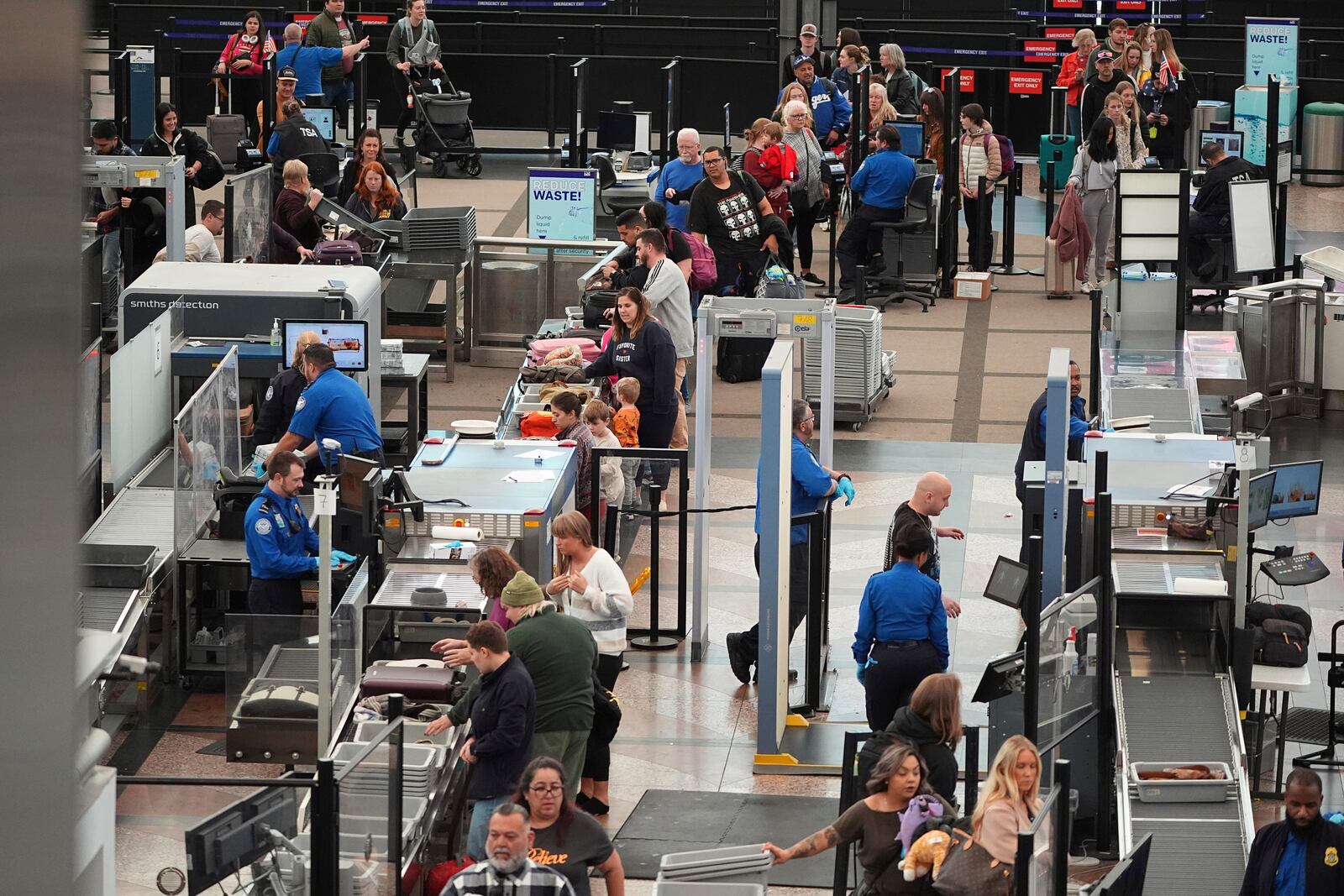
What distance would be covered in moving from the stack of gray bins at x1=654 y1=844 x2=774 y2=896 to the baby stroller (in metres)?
20.5

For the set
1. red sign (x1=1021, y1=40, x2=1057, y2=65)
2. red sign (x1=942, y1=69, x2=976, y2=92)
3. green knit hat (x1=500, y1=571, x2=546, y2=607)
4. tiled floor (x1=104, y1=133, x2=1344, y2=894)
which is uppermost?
red sign (x1=1021, y1=40, x2=1057, y2=65)

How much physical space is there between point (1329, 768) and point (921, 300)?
11364mm

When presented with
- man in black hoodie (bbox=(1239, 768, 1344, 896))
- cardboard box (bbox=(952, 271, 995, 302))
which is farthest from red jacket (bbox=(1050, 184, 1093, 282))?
man in black hoodie (bbox=(1239, 768, 1344, 896))

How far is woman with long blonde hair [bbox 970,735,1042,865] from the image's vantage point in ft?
23.1

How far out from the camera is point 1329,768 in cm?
992

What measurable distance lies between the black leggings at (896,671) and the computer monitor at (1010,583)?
0.93 metres

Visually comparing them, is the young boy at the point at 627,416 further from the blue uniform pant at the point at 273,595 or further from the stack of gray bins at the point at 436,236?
the stack of gray bins at the point at 436,236

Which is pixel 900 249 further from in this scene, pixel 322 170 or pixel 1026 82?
pixel 1026 82

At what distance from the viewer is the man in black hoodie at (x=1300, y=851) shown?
7.60m

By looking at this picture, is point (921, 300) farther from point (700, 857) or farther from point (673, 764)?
point (700, 857)

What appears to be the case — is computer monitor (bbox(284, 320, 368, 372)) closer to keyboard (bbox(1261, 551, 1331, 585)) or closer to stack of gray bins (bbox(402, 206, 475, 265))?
stack of gray bins (bbox(402, 206, 475, 265))

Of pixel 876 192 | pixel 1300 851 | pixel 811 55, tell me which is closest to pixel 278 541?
pixel 1300 851

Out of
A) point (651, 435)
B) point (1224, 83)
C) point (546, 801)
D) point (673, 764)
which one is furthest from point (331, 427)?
point (1224, 83)

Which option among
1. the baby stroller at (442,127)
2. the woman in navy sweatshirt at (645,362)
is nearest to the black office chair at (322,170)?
the baby stroller at (442,127)
